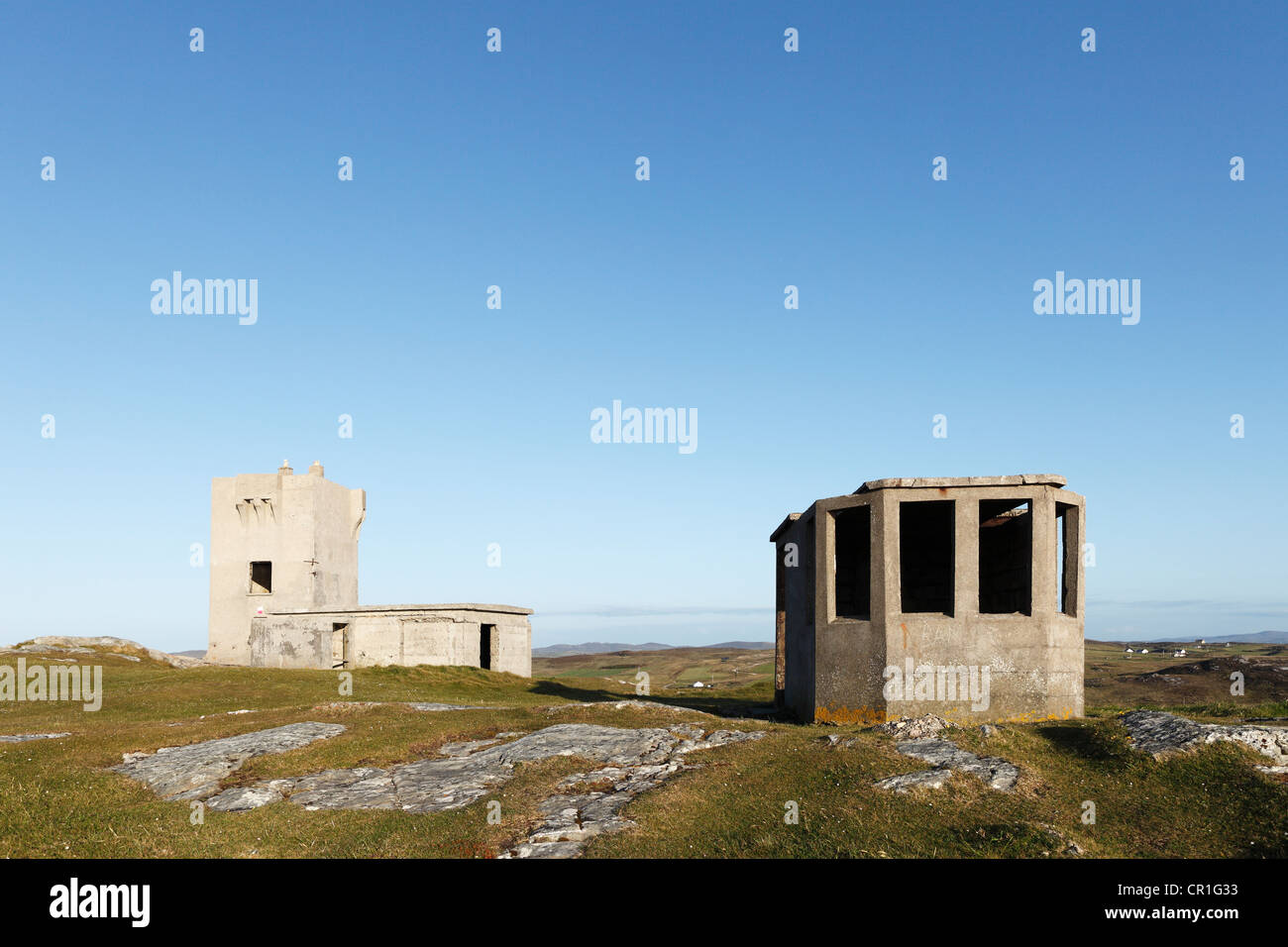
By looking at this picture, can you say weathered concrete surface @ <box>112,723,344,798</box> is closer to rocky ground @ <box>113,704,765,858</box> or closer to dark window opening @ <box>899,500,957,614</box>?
rocky ground @ <box>113,704,765,858</box>

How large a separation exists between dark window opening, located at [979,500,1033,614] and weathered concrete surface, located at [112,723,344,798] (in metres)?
17.9

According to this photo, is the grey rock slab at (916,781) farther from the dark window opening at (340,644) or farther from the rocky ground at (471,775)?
the dark window opening at (340,644)

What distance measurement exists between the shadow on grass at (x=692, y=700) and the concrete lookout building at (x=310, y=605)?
4.31 meters

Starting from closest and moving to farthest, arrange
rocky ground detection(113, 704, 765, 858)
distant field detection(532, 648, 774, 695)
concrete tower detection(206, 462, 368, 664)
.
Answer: rocky ground detection(113, 704, 765, 858)
concrete tower detection(206, 462, 368, 664)
distant field detection(532, 648, 774, 695)

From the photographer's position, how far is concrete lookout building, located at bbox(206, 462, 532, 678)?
44.6 meters

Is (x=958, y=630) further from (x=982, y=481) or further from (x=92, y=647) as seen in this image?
(x=92, y=647)

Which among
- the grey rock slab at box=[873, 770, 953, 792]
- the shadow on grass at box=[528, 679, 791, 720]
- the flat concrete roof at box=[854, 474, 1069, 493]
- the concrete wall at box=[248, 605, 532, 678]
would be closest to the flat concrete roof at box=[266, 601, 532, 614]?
the concrete wall at box=[248, 605, 532, 678]

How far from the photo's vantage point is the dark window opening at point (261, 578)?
55281mm
